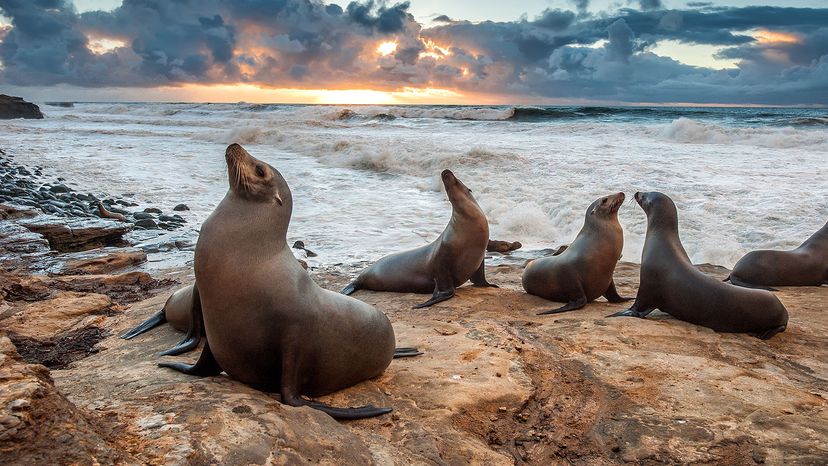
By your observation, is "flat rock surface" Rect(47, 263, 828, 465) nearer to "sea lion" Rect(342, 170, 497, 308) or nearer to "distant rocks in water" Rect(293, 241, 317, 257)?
"sea lion" Rect(342, 170, 497, 308)

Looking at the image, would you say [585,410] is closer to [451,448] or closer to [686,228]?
[451,448]

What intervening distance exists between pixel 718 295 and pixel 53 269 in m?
6.85

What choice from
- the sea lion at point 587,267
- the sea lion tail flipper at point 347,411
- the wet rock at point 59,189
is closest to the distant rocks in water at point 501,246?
the sea lion at point 587,267

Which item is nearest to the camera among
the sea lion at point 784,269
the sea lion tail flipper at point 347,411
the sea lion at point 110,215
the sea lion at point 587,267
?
the sea lion tail flipper at point 347,411

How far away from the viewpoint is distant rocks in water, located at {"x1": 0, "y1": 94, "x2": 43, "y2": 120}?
174 ft

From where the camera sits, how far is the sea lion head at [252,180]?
355cm

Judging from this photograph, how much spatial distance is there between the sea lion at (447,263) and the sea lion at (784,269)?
3031 millimetres

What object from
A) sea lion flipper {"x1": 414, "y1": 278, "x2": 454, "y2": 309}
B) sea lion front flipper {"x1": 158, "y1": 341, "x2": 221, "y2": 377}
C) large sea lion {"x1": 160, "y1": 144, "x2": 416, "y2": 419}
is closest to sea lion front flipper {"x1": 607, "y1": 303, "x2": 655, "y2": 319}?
sea lion flipper {"x1": 414, "y1": 278, "x2": 454, "y2": 309}

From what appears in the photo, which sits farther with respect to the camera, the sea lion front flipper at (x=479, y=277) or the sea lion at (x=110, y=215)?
the sea lion at (x=110, y=215)

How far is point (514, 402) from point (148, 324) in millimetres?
2971

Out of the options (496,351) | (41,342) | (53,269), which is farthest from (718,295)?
(53,269)

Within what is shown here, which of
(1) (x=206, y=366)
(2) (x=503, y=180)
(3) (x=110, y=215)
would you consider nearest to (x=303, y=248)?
(3) (x=110, y=215)

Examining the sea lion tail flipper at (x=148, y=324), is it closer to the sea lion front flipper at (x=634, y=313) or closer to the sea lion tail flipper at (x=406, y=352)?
the sea lion tail flipper at (x=406, y=352)

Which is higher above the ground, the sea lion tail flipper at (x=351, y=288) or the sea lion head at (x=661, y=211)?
the sea lion head at (x=661, y=211)
